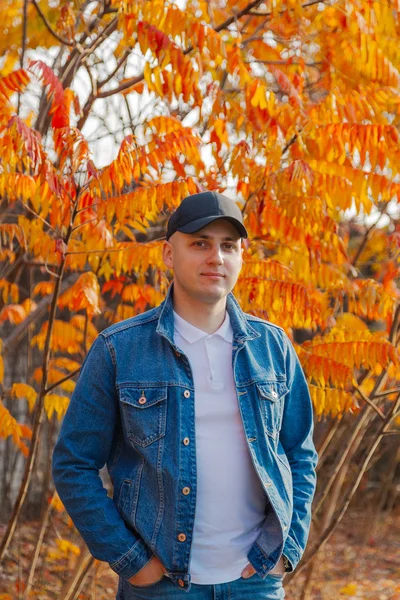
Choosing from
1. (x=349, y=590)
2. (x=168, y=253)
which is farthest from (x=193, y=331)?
(x=349, y=590)

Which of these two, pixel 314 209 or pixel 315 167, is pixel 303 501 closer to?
pixel 314 209

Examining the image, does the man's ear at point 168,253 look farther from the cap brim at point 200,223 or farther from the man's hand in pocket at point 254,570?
Result: the man's hand in pocket at point 254,570

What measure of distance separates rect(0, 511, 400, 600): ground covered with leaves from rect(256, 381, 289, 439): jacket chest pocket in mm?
3203

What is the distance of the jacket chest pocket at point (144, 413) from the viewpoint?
8.26 ft

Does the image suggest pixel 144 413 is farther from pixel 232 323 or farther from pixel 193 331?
pixel 232 323

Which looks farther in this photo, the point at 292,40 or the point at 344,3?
the point at 292,40

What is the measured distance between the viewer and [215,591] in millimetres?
2465

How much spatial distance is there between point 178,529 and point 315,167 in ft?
8.71

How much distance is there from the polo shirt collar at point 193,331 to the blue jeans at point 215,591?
0.81 metres

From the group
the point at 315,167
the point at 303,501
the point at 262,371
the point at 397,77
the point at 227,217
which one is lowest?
the point at 303,501

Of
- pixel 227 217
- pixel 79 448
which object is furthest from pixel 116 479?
pixel 227 217

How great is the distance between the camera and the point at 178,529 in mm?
2430

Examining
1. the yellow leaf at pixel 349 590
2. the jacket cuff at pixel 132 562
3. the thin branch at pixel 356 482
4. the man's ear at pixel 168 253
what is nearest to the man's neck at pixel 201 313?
the man's ear at pixel 168 253

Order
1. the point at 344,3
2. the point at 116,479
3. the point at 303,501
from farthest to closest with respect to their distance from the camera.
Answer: the point at 344,3, the point at 303,501, the point at 116,479
